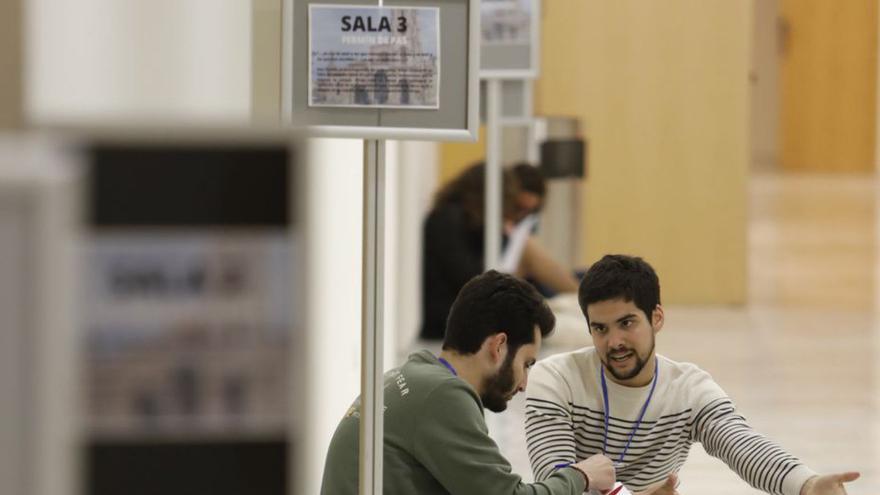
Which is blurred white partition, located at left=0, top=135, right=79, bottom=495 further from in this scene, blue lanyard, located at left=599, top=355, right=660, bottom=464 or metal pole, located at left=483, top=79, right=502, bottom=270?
metal pole, located at left=483, top=79, right=502, bottom=270

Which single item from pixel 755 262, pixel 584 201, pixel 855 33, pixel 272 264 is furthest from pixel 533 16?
pixel 855 33

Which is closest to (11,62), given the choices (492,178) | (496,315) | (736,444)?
(496,315)

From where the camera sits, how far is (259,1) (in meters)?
2.56

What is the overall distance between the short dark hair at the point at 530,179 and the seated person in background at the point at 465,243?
18mm

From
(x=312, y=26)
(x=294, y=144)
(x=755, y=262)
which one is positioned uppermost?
(x=312, y=26)

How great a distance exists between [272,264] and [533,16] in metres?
4.51

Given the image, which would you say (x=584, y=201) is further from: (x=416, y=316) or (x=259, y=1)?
(x=259, y=1)

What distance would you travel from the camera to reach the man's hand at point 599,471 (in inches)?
103

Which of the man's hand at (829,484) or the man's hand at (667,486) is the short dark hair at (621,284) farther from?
the man's hand at (829,484)

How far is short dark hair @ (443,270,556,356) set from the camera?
267 centimetres

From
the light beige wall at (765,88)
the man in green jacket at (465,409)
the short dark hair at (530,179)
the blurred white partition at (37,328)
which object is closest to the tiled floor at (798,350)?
the man in green jacket at (465,409)

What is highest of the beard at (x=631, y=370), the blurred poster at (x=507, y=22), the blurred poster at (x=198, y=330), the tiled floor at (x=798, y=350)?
the blurred poster at (x=507, y=22)

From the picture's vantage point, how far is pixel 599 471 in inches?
103

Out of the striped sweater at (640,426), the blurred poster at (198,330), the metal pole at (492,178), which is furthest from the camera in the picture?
the metal pole at (492,178)
